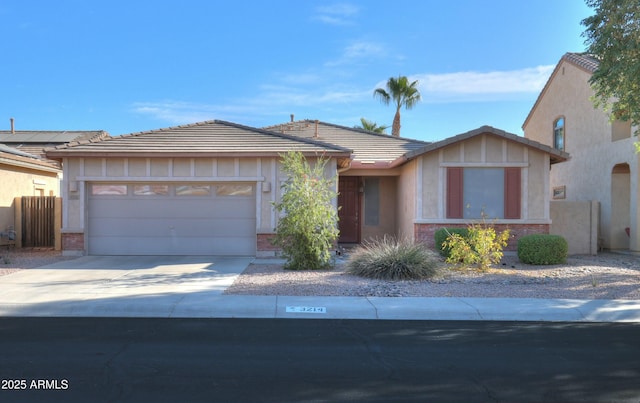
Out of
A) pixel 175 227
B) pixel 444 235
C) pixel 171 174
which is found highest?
pixel 171 174

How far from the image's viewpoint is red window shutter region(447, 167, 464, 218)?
14.5 meters

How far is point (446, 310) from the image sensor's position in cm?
798

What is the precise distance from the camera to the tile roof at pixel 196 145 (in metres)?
14.0

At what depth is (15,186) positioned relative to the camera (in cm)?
1739

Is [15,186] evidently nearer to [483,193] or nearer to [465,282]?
[465,282]

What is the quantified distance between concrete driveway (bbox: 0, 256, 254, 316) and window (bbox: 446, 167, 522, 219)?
6.52 meters

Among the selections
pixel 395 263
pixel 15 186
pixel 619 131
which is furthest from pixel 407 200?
pixel 15 186

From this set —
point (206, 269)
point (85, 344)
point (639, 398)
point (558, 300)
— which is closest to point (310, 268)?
point (206, 269)

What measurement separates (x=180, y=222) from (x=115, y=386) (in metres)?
9.98

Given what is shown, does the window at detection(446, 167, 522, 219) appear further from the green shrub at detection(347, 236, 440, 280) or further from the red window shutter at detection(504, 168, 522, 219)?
the green shrub at detection(347, 236, 440, 280)

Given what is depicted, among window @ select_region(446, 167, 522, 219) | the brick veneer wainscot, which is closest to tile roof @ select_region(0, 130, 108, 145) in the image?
the brick veneer wainscot

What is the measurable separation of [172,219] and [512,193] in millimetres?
10353

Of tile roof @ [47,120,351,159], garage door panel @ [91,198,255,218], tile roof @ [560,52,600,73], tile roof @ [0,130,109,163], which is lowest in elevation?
garage door panel @ [91,198,255,218]

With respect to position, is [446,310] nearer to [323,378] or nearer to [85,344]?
[323,378]
